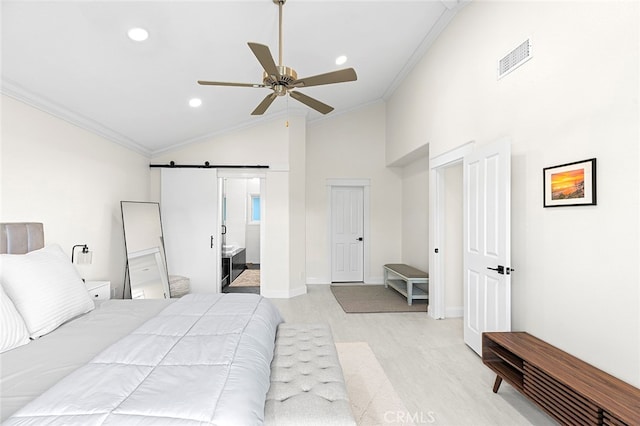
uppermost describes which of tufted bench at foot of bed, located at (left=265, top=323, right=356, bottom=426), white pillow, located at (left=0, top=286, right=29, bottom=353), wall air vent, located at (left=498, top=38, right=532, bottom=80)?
wall air vent, located at (left=498, top=38, right=532, bottom=80)

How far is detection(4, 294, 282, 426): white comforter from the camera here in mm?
1143

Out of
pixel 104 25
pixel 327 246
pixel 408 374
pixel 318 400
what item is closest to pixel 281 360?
pixel 318 400

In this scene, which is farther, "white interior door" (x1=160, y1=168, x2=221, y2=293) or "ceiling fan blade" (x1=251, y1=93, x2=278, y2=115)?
"white interior door" (x1=160, y1=168, x2=221, y2=293)

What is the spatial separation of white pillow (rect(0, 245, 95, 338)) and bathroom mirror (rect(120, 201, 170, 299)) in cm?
211

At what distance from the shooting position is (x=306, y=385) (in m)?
1.59

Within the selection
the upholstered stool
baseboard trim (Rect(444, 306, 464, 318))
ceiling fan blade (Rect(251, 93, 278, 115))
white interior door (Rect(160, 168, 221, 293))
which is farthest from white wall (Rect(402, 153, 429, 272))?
the upholstered stool

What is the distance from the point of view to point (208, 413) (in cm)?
116

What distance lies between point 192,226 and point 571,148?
502 cm

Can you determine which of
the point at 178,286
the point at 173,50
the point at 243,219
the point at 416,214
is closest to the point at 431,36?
the point at 416,214

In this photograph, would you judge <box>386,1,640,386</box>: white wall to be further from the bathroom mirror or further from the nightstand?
the bathroom mirror

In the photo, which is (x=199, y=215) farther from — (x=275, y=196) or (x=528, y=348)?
(x=528, y=348)

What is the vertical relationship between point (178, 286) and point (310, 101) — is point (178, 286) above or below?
below

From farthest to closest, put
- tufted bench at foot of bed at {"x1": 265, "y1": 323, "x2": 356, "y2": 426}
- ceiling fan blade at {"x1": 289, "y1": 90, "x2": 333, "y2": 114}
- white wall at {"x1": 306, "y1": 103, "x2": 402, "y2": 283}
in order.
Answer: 1. white wall at {"x1": 306, "y1": 103, "x2": 402, "y2": 283}
2. ceiling fan blade at {"x1": 289, "y1": 90, "x2": 333, "y2": 114}
3. tufted bench at foot of bed at {"x1": 265, "y1": 323, "x2": 356, "y2": 426}

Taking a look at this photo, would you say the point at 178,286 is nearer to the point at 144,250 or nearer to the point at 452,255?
the point at 144,250
